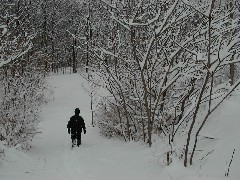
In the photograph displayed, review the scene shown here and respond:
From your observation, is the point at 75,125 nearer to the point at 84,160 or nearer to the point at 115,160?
the point at 84,160

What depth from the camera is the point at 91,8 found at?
4700cm

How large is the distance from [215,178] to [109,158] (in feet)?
19.5

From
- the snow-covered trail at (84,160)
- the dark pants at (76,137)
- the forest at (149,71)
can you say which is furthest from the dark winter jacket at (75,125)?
the forest at (149,71)

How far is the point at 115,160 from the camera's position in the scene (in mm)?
12570

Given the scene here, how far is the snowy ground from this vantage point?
867cm

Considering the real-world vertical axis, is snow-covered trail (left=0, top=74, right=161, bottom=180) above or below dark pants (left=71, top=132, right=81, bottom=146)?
below

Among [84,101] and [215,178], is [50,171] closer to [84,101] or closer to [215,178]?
[215,178]

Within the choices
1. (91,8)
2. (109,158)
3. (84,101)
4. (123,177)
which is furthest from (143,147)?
(91,8)

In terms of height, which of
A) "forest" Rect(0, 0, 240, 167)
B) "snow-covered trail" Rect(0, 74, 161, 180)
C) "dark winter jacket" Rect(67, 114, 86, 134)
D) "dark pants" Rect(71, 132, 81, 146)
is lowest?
"snow-covered trail" Rect(0, 74, 161, 180)

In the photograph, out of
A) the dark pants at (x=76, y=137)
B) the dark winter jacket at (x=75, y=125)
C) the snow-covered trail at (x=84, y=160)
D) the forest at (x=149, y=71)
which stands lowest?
the snow-covered trail at (x=84, y=160)

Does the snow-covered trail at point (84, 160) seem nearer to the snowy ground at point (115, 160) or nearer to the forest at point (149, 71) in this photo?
the snowy ground at point (115, 160)

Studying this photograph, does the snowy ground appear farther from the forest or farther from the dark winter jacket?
the dark winter jacket

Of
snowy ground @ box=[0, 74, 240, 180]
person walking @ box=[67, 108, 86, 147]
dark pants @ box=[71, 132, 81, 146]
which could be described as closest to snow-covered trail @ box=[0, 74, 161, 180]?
snowy ground @ box=[0, 74, 240, 180]

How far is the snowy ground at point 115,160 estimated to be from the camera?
28.5 ft
